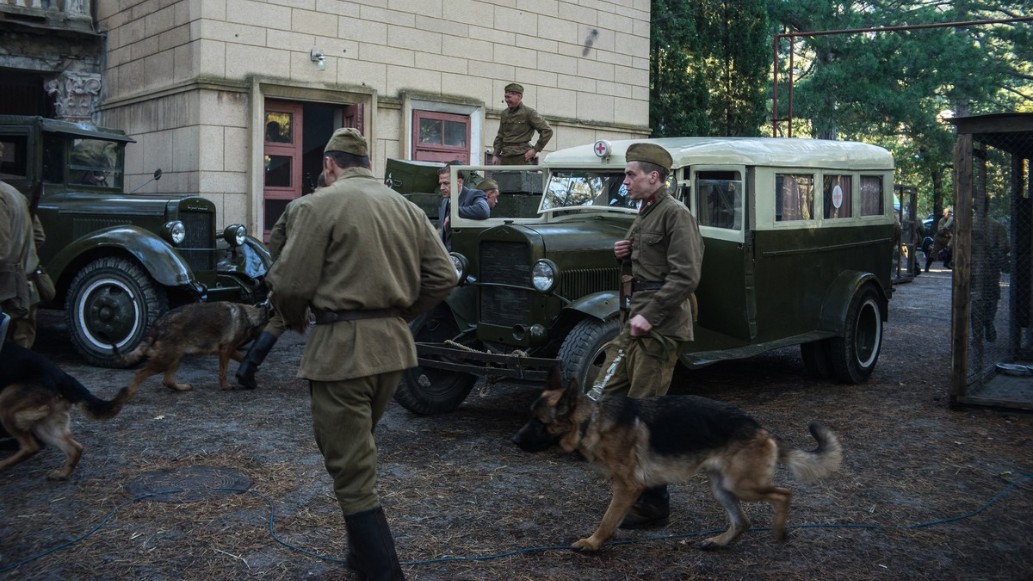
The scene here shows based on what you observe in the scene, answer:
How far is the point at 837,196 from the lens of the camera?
320 inches

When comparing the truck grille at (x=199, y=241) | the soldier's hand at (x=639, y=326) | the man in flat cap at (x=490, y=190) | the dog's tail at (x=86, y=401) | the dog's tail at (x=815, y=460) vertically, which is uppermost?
the man in flat cap at (x=490, y=190)

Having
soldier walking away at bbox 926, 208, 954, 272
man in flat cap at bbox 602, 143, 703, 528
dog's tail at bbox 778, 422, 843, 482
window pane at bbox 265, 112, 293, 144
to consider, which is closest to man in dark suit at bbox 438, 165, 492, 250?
man in flat cap at bbox 602, 143, 703, 528

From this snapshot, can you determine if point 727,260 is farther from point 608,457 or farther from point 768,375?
point 608,457

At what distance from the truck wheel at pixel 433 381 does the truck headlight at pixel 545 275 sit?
85 centimetres

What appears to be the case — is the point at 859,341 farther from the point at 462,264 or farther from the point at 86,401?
the point at 86,401

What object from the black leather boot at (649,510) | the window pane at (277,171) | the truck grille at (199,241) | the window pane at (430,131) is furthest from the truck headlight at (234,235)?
the black leather boot at (649,510)

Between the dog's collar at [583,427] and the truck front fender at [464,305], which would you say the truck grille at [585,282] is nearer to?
the truck front fender at [464,305]

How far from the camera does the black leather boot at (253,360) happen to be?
24.7 feet

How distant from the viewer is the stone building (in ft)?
35.8

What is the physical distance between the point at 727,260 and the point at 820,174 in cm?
154

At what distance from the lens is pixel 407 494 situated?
5.01 m

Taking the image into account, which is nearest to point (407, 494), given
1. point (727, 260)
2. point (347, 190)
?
point (347, 190)

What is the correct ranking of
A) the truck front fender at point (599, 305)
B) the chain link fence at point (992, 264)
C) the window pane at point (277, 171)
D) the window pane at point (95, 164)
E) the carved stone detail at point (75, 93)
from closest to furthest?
the truck front fender at point (599, 305) < the chain link fence at point (992, 264) < the window pane at point (95, 164) < the window pane at point (277, 171) < the carved stone detail at point (75, 93)

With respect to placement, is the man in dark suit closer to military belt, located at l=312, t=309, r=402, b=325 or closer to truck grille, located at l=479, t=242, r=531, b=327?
truck grille, located at l=479, t=242, r=531, b=327
